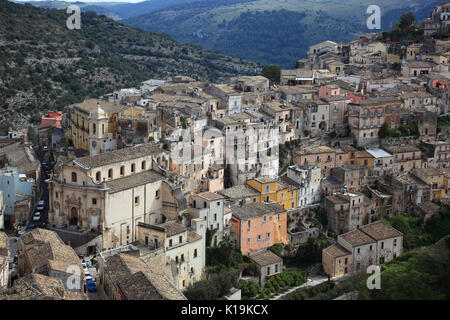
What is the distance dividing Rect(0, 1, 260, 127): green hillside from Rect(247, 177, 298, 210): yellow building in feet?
115

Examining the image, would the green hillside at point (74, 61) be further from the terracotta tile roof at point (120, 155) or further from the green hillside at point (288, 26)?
the green hillside at point (288, 26)

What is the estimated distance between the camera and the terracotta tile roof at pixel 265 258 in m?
40.9

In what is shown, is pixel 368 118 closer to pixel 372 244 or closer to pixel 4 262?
pixel 372 244

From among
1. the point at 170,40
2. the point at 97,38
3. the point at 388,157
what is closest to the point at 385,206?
the point at 388,157

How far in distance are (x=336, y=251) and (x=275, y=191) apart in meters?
5.89

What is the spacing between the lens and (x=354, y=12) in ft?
540

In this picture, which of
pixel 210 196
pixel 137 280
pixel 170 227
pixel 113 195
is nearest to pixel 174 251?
pixel 170 227

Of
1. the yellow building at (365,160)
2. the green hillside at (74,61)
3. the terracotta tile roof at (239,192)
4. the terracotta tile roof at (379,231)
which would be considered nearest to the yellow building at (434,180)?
the yellow building at (365,160)

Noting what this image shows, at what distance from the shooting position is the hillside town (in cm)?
3528

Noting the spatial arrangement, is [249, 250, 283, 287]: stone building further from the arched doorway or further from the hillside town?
the arched doorway

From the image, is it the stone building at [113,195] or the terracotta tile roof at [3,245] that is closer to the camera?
→ the terracotta tile roof at [3,245]

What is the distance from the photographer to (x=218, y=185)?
4562cm

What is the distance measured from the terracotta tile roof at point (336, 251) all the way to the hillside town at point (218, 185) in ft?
0.34
